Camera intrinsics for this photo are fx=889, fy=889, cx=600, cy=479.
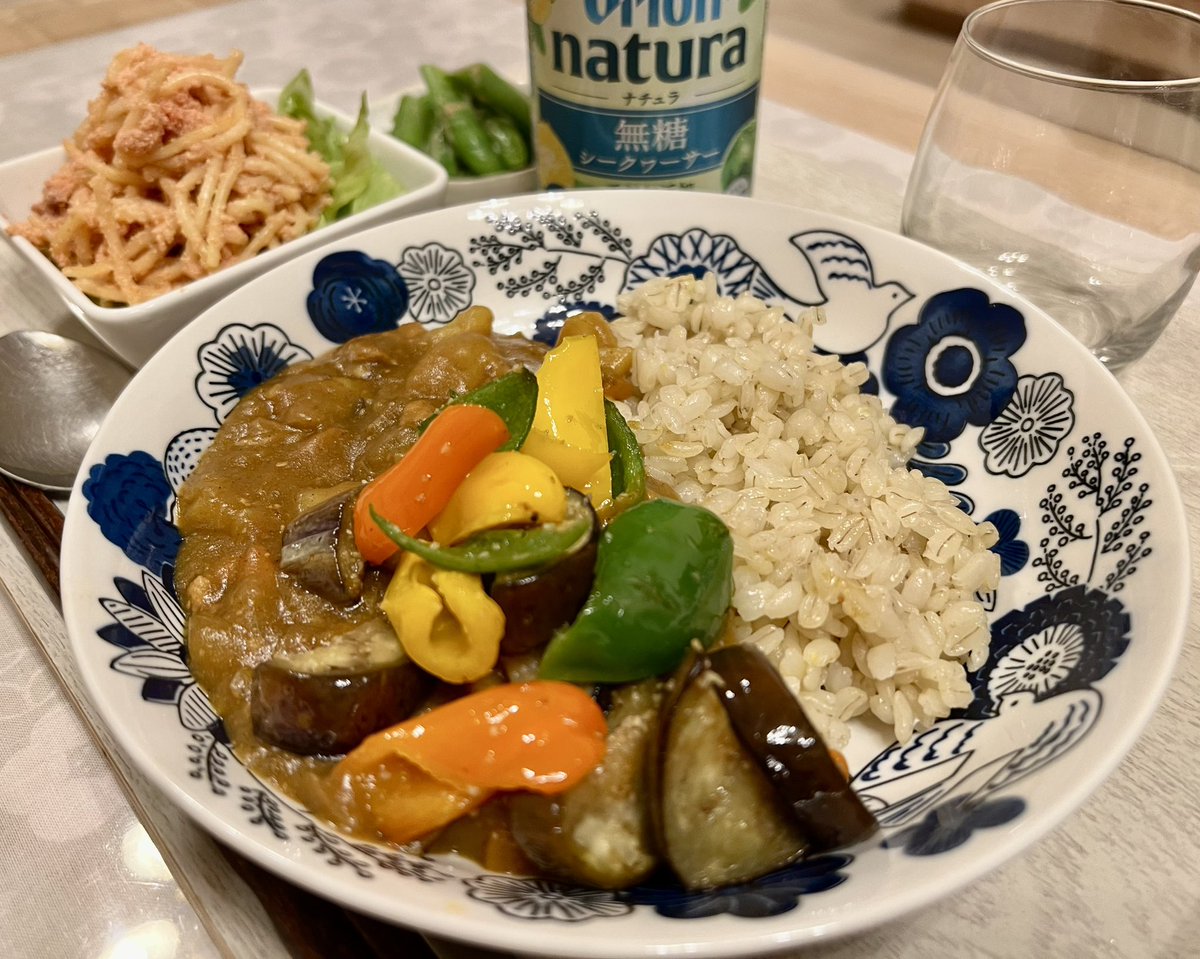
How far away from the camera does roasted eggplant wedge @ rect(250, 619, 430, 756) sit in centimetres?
145

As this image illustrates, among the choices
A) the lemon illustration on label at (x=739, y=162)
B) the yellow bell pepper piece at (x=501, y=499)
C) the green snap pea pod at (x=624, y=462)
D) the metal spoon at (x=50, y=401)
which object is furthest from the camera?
the lemon illustration on label at (x=739, y=162)

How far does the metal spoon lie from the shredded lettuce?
91 centimetres

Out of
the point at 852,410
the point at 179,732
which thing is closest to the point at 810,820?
the point at 179,732

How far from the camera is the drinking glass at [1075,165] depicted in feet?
7.11

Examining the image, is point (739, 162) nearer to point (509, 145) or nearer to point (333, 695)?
point (509, 145)

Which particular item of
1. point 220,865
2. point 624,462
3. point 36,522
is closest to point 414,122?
point 36,522

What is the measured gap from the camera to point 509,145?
340 cm

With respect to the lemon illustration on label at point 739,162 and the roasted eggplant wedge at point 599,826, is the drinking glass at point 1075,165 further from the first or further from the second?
the roasted eggplant wedge at point 599,826

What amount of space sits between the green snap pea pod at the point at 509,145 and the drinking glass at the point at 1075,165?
1.48m

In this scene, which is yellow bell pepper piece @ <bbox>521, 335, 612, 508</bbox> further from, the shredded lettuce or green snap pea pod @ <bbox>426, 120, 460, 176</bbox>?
green snap pea pod @ <bbox>426, 120, 460, 176</bbox>

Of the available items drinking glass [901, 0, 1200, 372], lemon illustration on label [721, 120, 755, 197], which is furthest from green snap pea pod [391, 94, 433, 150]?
drinking glass [901, 0, 1200, 372]

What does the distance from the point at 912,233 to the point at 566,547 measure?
178 cm

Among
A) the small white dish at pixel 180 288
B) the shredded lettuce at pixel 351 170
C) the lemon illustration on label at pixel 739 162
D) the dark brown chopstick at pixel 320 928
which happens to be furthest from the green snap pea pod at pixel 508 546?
the shredded lettuce at pixel 351 170

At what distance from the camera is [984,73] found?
223cm
